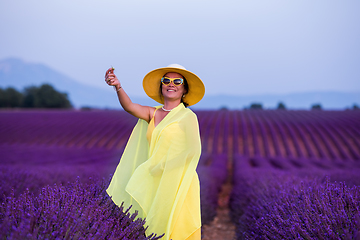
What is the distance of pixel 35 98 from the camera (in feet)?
117

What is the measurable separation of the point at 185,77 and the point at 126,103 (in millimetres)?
572

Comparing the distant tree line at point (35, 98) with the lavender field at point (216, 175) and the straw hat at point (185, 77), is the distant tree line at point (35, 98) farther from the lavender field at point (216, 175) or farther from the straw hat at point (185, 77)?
the straw hat at point (185, 77)

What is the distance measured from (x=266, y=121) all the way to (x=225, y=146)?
5.02m

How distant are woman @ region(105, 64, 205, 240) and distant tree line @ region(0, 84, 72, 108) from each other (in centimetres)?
3721

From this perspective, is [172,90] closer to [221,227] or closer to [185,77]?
Result: [185,77]

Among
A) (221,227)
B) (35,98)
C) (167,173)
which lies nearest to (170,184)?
(167,173)

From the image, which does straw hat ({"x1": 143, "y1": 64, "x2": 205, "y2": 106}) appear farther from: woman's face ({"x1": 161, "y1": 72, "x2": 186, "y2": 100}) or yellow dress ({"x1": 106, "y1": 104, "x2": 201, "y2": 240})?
yellow dress ({"x1": 106, "y1": 104, "x2": 201, "y2": 240})

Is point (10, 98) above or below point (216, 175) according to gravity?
above

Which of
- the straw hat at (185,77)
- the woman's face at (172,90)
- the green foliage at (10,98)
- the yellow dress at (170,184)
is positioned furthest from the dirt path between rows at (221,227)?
the green foliage at (10,98)

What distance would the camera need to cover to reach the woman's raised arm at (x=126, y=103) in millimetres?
2123

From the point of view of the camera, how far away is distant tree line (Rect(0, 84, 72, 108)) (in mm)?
35000

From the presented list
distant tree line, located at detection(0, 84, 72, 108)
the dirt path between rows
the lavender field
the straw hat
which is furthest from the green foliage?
the straw hat

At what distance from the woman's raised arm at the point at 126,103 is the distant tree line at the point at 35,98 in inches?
1462

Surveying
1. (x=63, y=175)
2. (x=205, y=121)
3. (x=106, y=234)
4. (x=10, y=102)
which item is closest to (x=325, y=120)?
(x=205, y=121)
